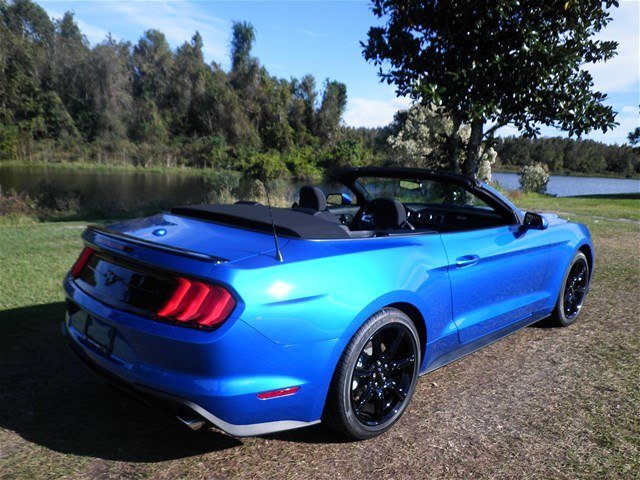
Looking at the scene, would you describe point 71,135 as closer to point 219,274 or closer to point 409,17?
point 409,17

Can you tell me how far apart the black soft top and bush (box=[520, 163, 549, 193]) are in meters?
27.6

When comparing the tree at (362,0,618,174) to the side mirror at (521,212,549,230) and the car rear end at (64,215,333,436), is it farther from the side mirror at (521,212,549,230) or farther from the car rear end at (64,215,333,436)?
the car rear end at (64,215,333,436)

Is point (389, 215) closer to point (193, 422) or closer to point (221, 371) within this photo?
point (221, 371)

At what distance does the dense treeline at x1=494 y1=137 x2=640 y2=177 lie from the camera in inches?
979

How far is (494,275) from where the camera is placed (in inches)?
134

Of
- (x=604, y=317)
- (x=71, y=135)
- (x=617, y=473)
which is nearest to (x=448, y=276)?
(x=617, y=473)

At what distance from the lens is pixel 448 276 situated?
3014mm

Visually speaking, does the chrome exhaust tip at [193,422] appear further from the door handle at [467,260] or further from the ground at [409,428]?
the door handle at [467,260]

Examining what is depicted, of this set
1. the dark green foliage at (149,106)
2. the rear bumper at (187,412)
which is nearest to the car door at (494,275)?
the rear bumper at (187,412)

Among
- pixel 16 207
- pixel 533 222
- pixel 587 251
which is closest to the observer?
pixel 533 222

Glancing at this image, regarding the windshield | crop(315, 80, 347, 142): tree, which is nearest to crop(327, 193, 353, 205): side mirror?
the windshield

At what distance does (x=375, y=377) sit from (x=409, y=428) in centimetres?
40

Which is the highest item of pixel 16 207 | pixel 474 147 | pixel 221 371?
pixel 474 147

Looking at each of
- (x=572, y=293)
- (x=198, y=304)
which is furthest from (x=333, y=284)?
(x=572, y=293)
